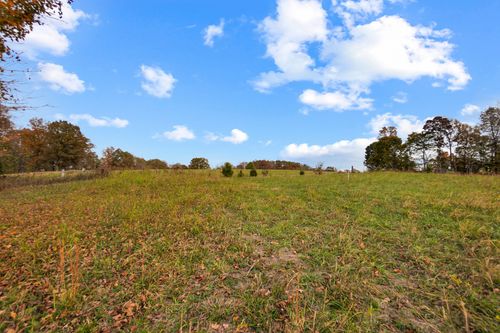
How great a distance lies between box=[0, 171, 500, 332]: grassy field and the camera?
2512 millimetres

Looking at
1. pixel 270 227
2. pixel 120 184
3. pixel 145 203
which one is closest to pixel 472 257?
pixel 270 227

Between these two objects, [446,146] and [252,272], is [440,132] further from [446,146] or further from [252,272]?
[252,272]

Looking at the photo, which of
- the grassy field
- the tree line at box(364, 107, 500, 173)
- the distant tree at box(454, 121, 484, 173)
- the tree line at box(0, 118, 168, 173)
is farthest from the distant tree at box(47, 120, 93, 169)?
the distant tree at box(454, 121, 484, 173)

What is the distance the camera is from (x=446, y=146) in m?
33.9

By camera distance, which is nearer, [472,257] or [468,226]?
[472,257]

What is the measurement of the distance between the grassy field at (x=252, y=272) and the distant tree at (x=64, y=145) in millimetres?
40422

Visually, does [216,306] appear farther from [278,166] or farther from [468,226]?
[278,166]

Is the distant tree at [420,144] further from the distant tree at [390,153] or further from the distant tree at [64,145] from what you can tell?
the distant tree at [64,145]

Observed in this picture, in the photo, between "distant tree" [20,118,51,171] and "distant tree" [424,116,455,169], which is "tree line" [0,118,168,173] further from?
"distant tree" [424,116,455,169]

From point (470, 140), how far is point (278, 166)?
28073 mm

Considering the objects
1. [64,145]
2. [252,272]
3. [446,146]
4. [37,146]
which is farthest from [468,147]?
[37,146]

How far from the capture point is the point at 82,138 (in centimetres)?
4047

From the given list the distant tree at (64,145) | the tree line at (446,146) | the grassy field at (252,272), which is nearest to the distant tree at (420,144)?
the tree line at (446,146)

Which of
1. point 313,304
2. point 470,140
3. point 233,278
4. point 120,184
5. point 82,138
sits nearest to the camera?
point 313,304
